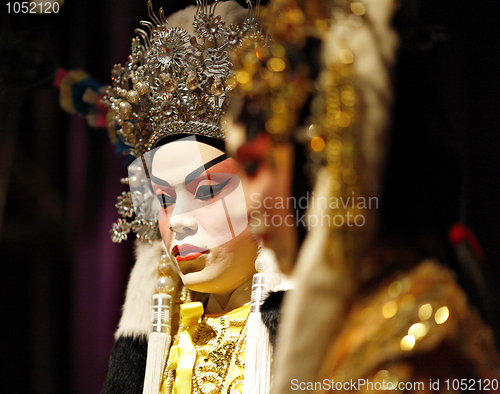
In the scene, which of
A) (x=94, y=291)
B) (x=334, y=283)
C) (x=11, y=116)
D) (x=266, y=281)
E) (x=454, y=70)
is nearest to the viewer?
(x=334, y=283)

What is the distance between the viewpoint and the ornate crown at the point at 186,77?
45.7 inches

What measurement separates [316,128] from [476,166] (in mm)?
274

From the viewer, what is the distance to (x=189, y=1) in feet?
4.28

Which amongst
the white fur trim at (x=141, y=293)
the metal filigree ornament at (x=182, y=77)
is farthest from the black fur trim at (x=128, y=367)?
the metal filigree ornament at (x=182, y=77)

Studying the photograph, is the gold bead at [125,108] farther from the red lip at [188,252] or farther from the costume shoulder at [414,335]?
the costume shoulder at [414,335]

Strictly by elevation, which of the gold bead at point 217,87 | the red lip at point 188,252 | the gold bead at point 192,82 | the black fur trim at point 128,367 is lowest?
the black fur trim at point 128,367

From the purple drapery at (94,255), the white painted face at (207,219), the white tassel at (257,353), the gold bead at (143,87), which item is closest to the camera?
the white tassel at (257,353)

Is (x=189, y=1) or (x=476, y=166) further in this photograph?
(x=189, y=1)

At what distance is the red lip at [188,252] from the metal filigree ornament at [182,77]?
0.29 m

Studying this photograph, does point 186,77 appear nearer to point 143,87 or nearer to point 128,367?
point 143,87

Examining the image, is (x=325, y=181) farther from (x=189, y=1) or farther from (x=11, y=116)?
(x=11, y=116)

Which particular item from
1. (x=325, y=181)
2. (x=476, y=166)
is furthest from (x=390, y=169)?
(x=476, y=166)

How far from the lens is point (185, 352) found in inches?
46.9

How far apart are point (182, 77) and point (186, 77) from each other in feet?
0.04
